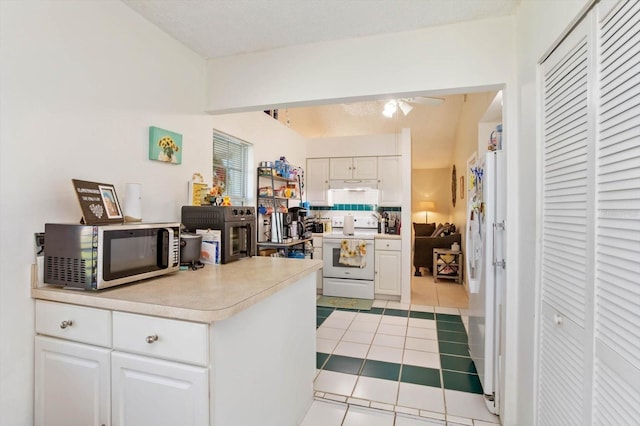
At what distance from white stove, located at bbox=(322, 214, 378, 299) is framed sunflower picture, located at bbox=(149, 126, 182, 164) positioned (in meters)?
2.75

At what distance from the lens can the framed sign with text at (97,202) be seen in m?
1.51

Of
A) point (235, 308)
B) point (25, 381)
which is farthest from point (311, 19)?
point (25, 381)

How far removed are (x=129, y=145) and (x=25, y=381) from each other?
4.30ft

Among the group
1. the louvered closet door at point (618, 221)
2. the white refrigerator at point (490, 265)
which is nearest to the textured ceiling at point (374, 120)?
the white refrigerator at point (490, 265)

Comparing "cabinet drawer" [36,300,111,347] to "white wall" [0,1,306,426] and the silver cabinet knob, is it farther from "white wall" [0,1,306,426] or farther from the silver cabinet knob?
the silver cabinet knob

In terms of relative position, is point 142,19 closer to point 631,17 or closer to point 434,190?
point 631,17

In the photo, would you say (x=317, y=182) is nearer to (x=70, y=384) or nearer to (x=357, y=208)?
(x=357, y=208)

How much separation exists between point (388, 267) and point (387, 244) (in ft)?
1.06

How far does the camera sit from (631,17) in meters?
0.87

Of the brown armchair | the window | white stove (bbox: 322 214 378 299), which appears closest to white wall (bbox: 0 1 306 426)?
the window

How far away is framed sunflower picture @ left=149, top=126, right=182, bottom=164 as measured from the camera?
6.94 ft

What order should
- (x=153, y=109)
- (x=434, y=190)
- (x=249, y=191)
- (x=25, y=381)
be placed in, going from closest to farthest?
(x=25, y=381) → (x=153, y=109) → (x=249, y=191) → (x=434, y=190)

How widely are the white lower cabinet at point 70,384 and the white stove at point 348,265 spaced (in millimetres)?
3470

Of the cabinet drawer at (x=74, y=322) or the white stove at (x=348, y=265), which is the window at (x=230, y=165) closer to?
the white stove at (x=348, y=265)
